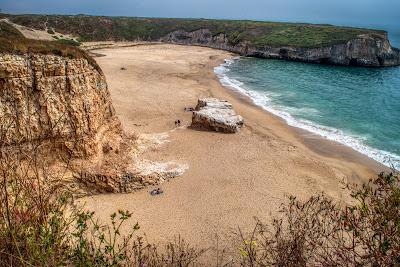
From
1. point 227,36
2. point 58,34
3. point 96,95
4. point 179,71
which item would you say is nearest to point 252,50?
point 227,36

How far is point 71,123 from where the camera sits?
18359 millimetres

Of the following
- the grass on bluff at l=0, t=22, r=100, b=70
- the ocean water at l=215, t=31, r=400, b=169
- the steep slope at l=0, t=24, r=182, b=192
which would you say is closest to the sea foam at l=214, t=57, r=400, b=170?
the ocean water at l=215, t=31, r=400, b=169

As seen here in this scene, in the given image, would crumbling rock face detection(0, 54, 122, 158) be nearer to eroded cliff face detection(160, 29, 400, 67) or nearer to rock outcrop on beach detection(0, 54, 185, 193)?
rock outcrop on beach detection(0, 54, 185, 193)

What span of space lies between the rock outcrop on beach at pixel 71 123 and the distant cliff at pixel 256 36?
74.0 meters

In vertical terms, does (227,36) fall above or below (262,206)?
above

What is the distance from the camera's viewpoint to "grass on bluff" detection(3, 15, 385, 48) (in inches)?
3632

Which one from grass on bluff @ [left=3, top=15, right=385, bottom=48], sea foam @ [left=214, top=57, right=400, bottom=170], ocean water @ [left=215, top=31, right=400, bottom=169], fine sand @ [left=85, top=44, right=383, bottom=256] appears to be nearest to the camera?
fine sand @ [left=85, top=44, right=383, bottom=256]

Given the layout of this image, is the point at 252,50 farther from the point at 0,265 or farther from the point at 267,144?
the point at 0,265

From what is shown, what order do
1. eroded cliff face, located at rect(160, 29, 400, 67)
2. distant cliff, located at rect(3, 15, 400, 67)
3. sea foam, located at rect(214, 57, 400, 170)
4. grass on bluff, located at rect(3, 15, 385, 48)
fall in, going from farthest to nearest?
grass on bluff, located at rect(3, 15, 385, 48)
distant cliff, located at rect(3, 15, 400, 67)
eroded cliff face, located at rect(160, 29, 400, 67)
sea foam, located at rect(214, 57, 400, 170)

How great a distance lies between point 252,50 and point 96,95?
76.6 metres

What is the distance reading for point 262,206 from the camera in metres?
18.3

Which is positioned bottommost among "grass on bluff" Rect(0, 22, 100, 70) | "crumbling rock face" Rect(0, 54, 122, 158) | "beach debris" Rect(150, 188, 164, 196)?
"beach debris" Rect(150, 188, 164, 196)

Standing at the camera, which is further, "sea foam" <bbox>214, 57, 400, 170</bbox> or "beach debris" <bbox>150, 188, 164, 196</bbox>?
"sea foam" <bbox>214, 57, 400, 170</bbox>

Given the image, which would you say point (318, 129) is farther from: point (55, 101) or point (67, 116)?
point (55, 101)
